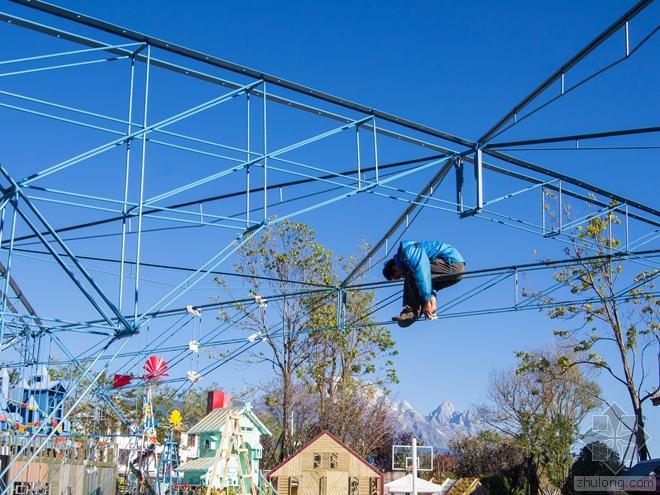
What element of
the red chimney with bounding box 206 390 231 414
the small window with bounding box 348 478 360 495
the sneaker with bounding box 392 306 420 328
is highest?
the sneaker with bounding box 392 306 420 328

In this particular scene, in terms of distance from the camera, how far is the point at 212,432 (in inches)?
828

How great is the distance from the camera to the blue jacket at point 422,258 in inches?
404

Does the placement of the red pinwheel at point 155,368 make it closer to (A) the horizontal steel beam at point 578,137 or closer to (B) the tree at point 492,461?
(A) the horizontal steel beam at point 578,137

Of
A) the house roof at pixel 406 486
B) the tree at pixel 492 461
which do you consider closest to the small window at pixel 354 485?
the house roof at pixel 406 486

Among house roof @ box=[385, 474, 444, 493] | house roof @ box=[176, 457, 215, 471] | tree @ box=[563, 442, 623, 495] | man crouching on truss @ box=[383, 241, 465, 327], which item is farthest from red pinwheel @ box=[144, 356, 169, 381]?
house roof @ box=[385, 474, 444, 493]

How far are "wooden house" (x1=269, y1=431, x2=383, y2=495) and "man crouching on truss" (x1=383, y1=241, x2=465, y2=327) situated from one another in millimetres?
18994

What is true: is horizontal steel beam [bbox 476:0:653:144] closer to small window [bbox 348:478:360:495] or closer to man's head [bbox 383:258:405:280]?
man's head [bbox 383:258:405:280]

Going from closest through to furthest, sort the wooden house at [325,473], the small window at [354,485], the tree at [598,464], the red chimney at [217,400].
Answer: the tree at [598,464] < the red chimney at [217,400] < the wooden house at [325,473] < the small window at [354,485]

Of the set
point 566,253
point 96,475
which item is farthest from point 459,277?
point 566,253

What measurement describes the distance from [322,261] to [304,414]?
740 centimetres

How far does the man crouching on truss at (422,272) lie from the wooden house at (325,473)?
19.0 meters

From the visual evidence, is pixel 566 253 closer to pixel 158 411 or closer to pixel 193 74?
pixel 193 74

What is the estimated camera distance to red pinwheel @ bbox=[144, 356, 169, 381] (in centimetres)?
1920

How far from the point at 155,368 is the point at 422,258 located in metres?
10.6
